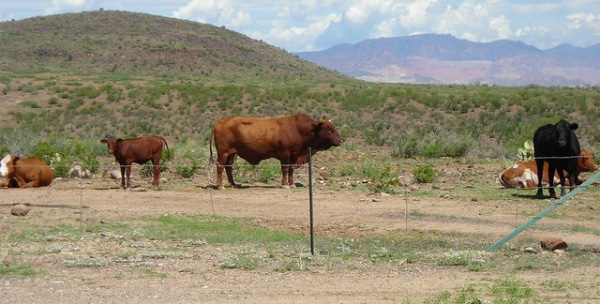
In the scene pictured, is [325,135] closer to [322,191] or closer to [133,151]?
[322,191]

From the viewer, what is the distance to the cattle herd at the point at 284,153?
1898 centimetres

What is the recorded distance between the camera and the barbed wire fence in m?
17.1

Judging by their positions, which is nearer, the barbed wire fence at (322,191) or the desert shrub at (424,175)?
the barbed wire fence at (322,191)

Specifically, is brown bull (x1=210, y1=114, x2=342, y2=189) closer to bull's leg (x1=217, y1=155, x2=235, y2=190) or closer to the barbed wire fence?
bull's leg (x1=217, y1=155, x2=235, y2=190)

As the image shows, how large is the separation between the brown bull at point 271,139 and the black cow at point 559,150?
5.41 meters

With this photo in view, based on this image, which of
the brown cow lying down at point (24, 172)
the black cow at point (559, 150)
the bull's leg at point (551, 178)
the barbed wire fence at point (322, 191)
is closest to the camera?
the barbed wire fence at point (322, 191)

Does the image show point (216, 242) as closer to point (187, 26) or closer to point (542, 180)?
point (542, 180)

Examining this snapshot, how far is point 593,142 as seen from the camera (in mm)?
35688

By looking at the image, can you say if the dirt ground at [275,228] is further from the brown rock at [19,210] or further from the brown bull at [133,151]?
the brown bull at [133,151]

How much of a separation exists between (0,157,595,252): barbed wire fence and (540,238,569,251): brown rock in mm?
2488

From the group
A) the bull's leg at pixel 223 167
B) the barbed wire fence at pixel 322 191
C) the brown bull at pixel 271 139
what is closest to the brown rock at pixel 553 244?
the barbed wire fence at pixel 322 191

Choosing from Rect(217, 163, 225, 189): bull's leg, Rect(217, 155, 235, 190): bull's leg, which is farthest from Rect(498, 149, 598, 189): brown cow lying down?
Rect(217, 163, 225, 189): bull's leg

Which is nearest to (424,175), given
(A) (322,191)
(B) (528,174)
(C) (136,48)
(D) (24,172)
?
(B) (528,174)

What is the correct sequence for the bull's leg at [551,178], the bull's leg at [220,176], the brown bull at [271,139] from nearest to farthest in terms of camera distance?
the bull's leg at [551,178] → the bull's leg at [220,176] → the brown bull at [271,139]
